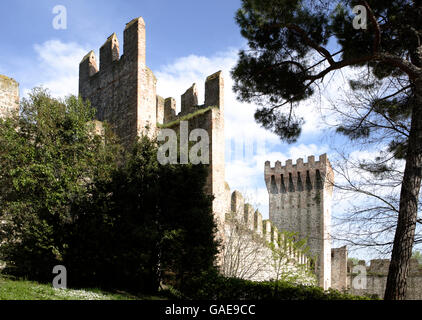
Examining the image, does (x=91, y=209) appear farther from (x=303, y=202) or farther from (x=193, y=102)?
(x=303, y=202)

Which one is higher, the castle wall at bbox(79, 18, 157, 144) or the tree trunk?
the castle wall at bbox(79, 18, 157, 144)

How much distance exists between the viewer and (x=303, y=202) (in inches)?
1151

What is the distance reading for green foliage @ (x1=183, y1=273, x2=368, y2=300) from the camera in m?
9.51

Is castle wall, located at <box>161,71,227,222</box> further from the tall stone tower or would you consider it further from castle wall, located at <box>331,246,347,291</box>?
castle wall, located at <box>331,246,347,291</box>

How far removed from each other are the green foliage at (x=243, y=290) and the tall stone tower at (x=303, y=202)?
1718cm

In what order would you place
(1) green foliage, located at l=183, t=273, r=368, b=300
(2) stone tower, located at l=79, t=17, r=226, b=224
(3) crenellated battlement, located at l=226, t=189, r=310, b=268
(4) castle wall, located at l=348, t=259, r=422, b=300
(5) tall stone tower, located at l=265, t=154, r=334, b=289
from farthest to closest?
(5) tall stone tower, located at l=265, t=154, r=334, b=289, (4) castle wall, located at l=348, t=259, r=422, b=300, (3) crenellated battlement, located at l=226, t=189, r=310, b=268, (2) stone tower, located at l=79, t=17, r=226, b=224, (1) green foliage, located at l=183, t=273, r=368, b=300

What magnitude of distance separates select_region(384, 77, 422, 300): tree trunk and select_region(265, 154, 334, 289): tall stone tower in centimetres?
2046

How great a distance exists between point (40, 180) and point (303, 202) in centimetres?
2177

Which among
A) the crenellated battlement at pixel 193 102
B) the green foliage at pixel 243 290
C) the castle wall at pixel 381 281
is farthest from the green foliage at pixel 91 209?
the castle wall at pixel 381 281

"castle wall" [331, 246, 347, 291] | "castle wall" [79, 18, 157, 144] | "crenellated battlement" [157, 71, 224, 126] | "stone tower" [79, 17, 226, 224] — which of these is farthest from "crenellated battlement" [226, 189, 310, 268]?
"castle wall" [331, 246, 347, 291]

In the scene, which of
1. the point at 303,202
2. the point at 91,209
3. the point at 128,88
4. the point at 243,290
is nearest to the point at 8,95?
the point at 128,88

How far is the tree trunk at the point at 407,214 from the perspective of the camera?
6426 millimetres

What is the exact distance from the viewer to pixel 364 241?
6.80m
